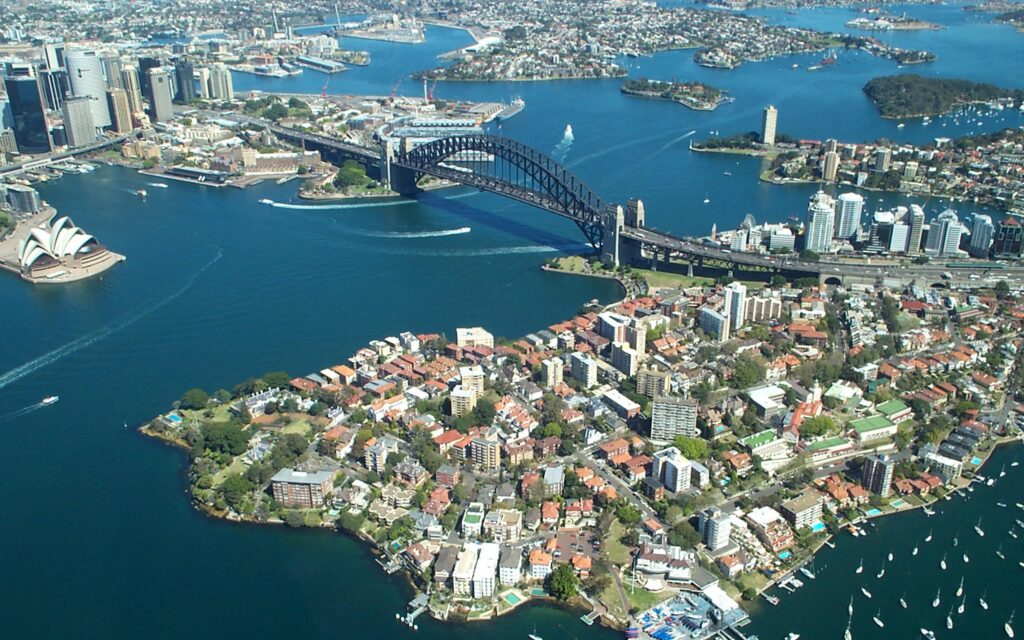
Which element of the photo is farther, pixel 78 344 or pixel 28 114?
pixel 28 114

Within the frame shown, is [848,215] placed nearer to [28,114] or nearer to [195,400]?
[195,400]

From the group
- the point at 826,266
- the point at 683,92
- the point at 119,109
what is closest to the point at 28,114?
the point at 119,109

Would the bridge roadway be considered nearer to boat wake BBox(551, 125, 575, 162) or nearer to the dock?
boat wake BBox(551, 125, 575, 162)

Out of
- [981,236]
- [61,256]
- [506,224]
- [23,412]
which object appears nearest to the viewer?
[23,412]

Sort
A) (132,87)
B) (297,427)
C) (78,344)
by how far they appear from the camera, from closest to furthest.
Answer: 1. (297,427)
2. (78,344)
3. (132,87)

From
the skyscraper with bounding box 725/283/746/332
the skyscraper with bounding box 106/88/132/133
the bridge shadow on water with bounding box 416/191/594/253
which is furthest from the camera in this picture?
the skyscraper with bounding box 106/88/132/133

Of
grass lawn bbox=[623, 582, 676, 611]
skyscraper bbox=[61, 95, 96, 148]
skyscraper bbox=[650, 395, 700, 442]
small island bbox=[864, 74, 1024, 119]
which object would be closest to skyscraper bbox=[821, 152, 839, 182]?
small island bbox=[864, 74, 1024, 119]

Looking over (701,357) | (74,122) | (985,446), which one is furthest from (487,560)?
(74,122)
